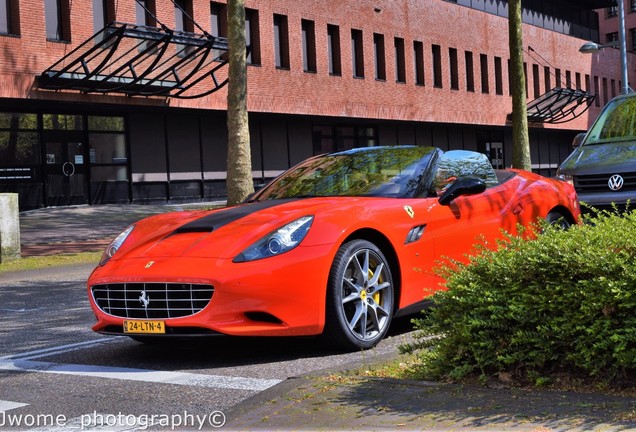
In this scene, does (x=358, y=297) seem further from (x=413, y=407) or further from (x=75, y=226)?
(x=75, y=226)

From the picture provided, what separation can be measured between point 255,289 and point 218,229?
0.66m

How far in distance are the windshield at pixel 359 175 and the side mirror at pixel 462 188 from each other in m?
0.23

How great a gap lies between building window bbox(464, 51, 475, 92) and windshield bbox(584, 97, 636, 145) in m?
34.6

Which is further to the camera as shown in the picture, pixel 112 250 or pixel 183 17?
pixel 183 17

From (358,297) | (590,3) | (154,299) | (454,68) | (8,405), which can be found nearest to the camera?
(8,405)

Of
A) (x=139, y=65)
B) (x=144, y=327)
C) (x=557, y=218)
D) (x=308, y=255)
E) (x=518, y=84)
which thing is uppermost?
(x=139, y=65)

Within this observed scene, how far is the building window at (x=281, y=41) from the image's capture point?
114ft

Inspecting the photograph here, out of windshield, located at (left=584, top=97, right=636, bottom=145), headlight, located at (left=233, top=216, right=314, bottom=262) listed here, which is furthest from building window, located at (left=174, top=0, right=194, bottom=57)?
headlight, located at (left=233, top=216, right=314, bottom=262)

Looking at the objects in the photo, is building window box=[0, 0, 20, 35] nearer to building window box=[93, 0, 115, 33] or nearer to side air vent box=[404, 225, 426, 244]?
building window box=[93, 0, 115, 33]

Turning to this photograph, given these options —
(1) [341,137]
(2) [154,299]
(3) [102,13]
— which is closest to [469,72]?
(1) [341,137]

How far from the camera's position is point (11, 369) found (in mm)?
6219

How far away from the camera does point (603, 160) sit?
10406 millimetres

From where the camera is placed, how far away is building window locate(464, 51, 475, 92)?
46.1 metres

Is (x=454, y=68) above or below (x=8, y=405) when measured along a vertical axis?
above
